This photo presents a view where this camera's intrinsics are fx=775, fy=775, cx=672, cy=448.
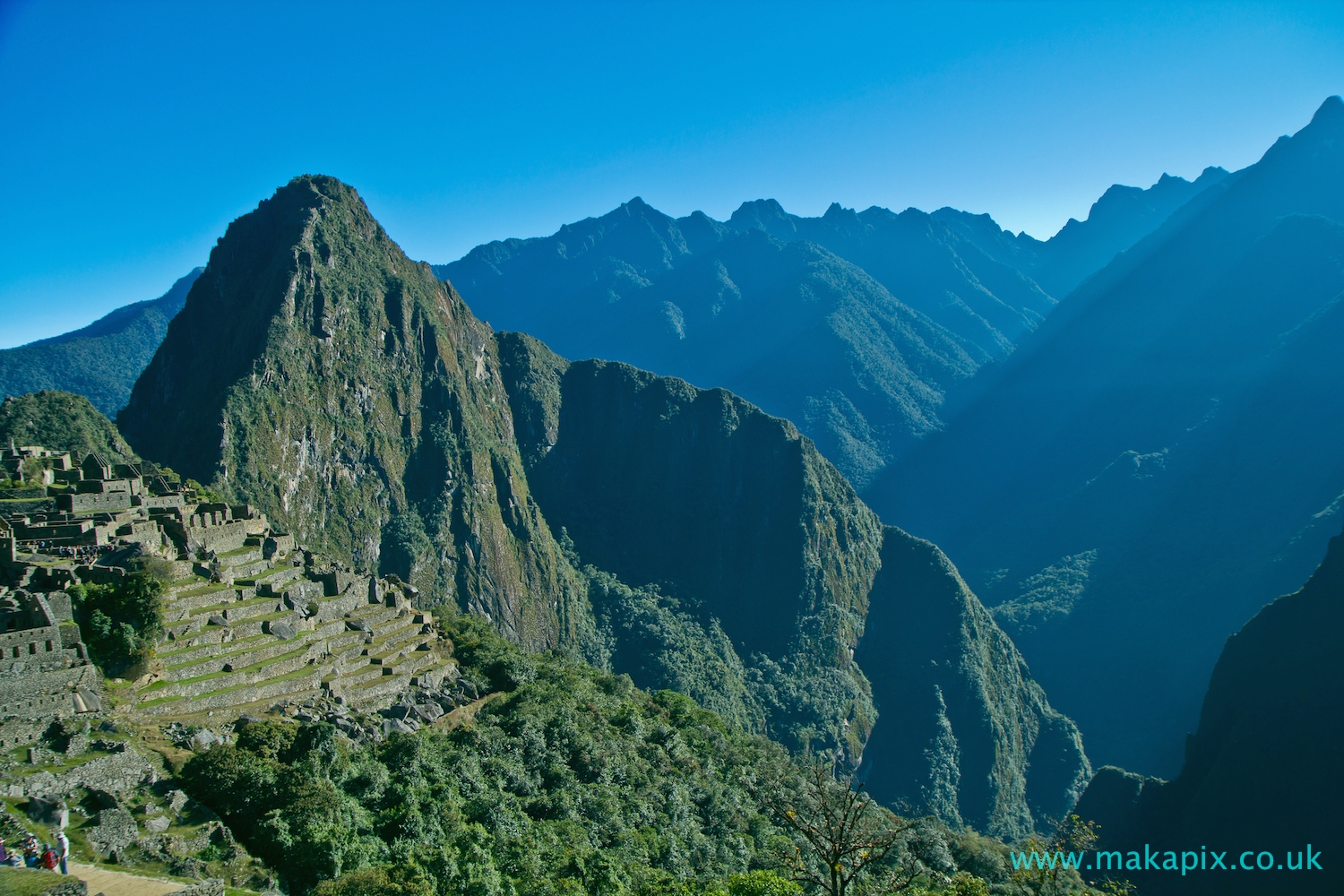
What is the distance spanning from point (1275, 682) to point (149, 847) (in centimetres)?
8566

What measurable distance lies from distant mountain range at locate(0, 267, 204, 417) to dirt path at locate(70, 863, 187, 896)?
147 m

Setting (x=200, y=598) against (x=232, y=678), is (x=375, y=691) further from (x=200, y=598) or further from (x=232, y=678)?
(x=200, y=598)

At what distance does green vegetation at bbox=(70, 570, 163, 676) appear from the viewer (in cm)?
2673

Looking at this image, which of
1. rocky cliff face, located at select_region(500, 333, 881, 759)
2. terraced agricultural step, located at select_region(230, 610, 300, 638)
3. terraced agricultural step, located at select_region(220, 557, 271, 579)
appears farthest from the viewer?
rocky cliff face, located at select_region(500, 333, 881, 759)

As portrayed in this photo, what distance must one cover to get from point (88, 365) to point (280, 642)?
167 metres

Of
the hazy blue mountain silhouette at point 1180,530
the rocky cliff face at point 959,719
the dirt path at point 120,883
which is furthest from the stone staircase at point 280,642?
the hazy blue mountain silhouette at point 1180,530

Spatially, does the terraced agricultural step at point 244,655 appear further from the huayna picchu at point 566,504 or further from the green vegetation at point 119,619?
the huayna picchu at point 566,504

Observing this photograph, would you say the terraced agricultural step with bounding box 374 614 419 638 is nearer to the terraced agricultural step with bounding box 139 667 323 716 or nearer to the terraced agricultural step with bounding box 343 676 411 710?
the terraced agricultural step with bounding box 343 676 411 710

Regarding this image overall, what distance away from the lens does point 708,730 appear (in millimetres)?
54906

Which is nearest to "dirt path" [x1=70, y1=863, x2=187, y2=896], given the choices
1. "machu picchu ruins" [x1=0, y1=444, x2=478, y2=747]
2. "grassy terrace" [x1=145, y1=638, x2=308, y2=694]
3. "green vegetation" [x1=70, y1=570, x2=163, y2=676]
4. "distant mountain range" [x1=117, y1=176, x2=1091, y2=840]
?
"machu picchu ruins" [x1=0, y1=444, x2=478, y2=747]

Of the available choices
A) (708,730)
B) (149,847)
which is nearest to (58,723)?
(149,847)

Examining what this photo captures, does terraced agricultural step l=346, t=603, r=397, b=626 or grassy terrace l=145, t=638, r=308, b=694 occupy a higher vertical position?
terraced agricultural step l=346, t=603, r=397, b=626

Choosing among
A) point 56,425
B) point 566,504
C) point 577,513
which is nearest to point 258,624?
point 56,425

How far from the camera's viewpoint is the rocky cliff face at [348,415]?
105 m
